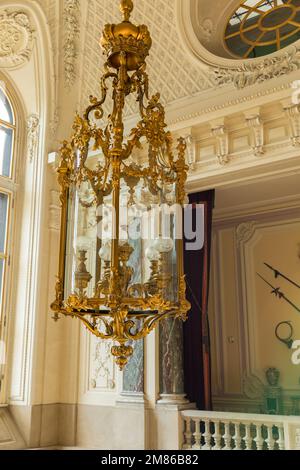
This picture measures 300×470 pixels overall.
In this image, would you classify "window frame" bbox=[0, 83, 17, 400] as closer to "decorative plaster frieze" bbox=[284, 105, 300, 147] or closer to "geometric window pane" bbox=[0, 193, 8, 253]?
"geometric window pane" bbox=[0, 193, 8, 253]

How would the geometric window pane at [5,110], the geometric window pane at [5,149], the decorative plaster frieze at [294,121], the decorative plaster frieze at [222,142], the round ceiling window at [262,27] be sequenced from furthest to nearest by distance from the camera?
the geometric window pane at [5,110], the geometric window pane at [5,149], the round ceiling window at [262,27], the decorative plaster frieze at [222,142], the decorative plaster frieze at [294,121]

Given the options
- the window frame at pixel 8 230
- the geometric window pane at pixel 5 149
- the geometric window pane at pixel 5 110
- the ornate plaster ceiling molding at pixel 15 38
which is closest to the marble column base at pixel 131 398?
the window frame at pixel 8 230

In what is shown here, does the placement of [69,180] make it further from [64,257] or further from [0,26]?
[0,26]

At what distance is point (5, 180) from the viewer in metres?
7.04

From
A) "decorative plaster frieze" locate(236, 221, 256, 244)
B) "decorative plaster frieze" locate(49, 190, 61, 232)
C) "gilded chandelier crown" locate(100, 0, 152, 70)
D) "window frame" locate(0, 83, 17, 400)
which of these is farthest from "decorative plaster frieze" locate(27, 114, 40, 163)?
"gilded chandelier crown" locate(100, 0, 152, 70)

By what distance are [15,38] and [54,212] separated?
8.33 ft

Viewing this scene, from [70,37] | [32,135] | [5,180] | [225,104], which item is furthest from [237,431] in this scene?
[70,37]

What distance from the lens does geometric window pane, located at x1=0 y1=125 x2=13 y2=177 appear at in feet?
23.6

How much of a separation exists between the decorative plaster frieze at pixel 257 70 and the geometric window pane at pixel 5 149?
317 centimetres

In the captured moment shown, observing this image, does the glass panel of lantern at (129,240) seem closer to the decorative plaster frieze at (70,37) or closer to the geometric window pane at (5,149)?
the geometric window pane at (5,149)

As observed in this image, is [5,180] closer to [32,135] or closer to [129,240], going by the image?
[32,135]

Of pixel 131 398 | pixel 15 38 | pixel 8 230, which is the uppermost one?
pixel 15 38

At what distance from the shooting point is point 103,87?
3.29 meters

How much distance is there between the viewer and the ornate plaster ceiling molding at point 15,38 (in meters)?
6.91
